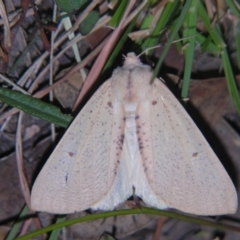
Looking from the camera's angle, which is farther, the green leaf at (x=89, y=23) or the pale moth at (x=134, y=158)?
the green leaf at (x=89, y=23)

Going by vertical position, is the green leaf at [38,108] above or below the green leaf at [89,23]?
below

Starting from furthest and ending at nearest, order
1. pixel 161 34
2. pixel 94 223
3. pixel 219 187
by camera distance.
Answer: pixel 94 223 → pixel 161 34 → pixel 219 187

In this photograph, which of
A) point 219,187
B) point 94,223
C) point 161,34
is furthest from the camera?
point 94,223

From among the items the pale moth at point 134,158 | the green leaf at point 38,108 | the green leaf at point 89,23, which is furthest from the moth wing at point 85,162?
the green leaf at point 89,23

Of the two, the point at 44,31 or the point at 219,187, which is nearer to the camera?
the point at 219,187

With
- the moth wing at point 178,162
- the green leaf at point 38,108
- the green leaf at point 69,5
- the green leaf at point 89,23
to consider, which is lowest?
the moth wing at point 178,162

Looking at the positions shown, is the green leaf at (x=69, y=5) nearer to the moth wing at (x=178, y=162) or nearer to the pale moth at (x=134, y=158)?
the pale moth at (x=134, y=158)

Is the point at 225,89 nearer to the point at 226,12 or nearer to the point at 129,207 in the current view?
the point at 226,12

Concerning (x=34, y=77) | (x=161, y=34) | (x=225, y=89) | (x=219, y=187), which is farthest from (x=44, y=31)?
(x=219, y=187)
